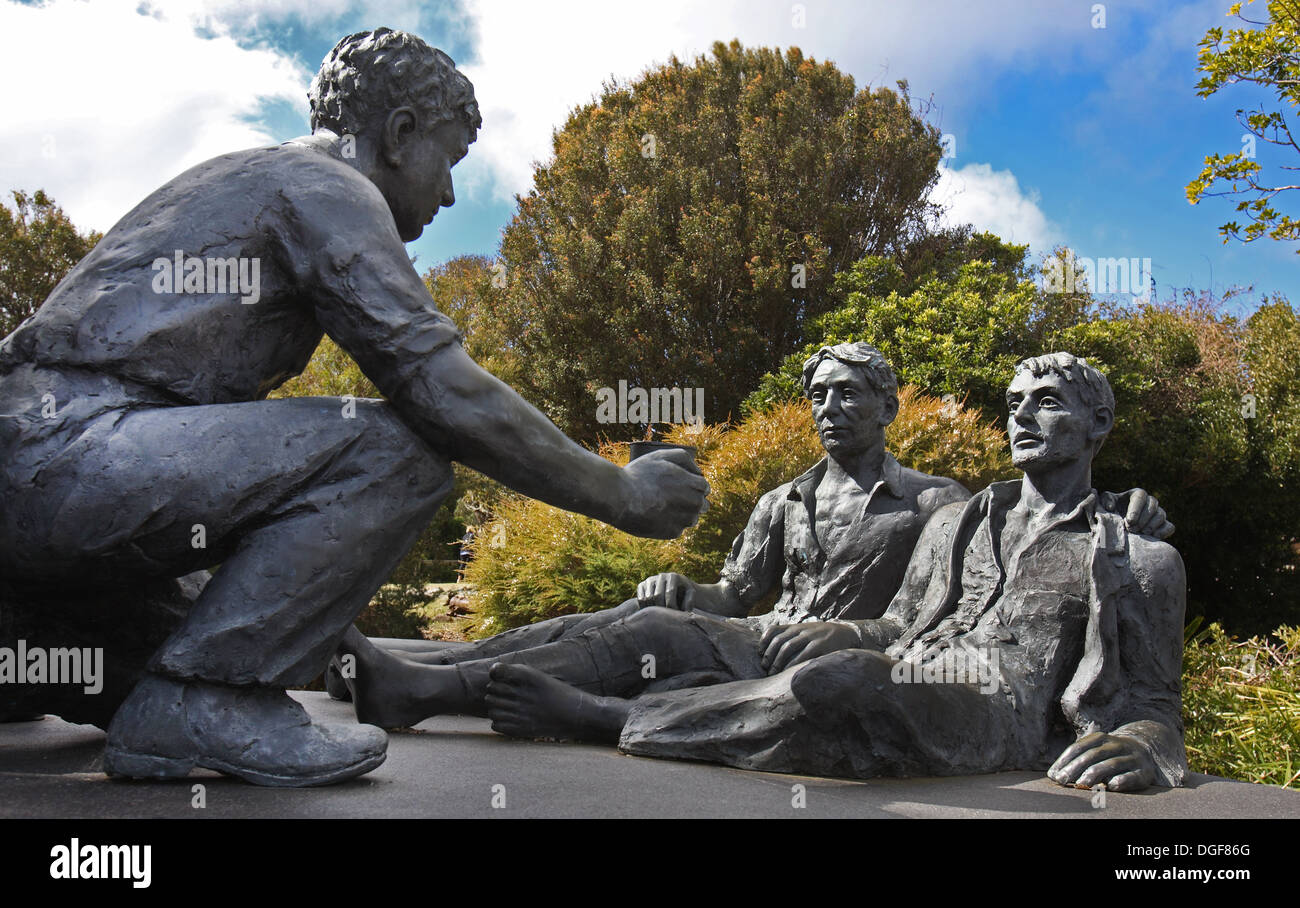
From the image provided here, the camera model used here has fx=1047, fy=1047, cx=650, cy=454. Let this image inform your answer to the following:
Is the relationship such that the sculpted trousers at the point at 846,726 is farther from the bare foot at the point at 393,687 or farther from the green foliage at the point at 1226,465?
the green foliage at the point at 1226,465

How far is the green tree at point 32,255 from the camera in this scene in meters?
15.7

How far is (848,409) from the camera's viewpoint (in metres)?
4.20

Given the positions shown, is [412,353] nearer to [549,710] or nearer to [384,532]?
[384,532]

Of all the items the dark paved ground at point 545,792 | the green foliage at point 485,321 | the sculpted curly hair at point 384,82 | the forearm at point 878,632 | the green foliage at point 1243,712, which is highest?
the green foliage at point 485,321

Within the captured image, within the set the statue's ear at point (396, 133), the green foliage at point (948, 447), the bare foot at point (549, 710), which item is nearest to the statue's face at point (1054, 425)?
the bare foot at point (549, 710)

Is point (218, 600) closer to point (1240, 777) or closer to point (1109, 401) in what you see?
point (1109, 401)

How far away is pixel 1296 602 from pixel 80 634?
12.6 m

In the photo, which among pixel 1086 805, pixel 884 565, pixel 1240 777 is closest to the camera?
pixel 1086 805

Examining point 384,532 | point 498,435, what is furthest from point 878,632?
point 384,532

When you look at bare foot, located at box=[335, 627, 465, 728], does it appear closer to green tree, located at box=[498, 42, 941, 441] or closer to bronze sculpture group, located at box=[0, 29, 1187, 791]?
bronze sculpture group, located at box=[0, 29, 1187, 791]

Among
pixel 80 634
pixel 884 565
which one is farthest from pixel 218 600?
pixel 884 565

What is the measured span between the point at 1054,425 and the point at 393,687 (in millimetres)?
2401

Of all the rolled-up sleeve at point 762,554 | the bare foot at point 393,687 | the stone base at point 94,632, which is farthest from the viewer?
Result: the rolled-up sleeve at point 762,554

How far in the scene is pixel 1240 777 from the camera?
5.42 metres
